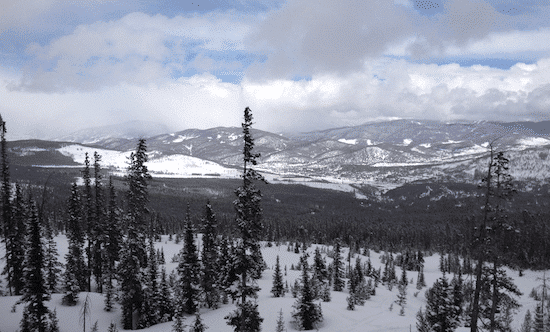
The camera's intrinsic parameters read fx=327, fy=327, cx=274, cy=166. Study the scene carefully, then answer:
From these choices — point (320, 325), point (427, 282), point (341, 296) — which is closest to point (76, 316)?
point (320, 325)

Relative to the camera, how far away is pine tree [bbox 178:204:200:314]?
139ft

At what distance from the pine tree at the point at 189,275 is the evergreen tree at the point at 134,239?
6477 millimetres

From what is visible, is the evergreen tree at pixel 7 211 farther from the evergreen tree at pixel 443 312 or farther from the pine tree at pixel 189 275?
the evergreen tree at pixel 443 312

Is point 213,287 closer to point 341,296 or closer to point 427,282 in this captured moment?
point 341,296

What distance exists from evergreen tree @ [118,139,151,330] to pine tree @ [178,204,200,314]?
648 cm

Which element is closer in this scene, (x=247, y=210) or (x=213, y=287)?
(x=247, y=210)

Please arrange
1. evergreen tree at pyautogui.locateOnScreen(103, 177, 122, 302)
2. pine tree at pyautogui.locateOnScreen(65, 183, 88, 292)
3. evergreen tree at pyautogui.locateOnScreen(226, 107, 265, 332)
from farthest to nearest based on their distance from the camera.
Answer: pine tree at pyautogui.locateOnScreen(65, 183, 88, 292) → evergreen tree at pyautogui.locateOnScreen(103, 177, 122, 302) → evergreen tree at pyautogui.locateOnScreen(226, 107, 265, 332)

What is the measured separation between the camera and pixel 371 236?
15288 centimetres

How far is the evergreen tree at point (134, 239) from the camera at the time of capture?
28.0 metres

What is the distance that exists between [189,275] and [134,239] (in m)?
14.8

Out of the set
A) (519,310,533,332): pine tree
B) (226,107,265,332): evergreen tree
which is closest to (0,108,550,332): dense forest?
(226,107,265,332): evergreen tree

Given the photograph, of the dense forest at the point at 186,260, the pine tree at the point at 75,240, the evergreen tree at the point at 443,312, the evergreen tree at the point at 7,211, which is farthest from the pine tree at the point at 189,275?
the evergreen tree at the point at 443,312

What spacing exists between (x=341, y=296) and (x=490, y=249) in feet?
132

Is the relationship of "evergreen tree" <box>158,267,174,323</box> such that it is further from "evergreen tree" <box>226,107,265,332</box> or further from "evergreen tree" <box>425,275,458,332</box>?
"evergreen tree" <box>425,275,458,332</box>
